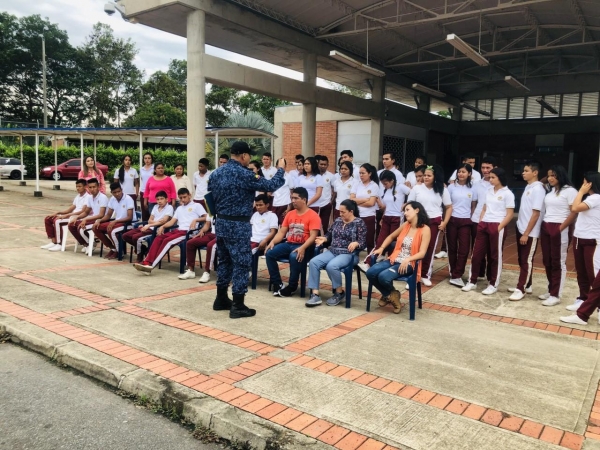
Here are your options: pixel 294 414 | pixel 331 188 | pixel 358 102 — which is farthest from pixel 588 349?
pixel 358 102

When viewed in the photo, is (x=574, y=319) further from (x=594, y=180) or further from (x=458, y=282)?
(x=458, y=282)

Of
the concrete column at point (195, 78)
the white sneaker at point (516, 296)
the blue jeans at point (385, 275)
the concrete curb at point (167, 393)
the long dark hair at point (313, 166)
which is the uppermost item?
the concrete column at point (195, 78)

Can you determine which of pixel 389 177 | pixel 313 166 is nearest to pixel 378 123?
pixel 313 166

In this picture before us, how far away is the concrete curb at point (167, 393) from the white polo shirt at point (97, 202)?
13.4ft

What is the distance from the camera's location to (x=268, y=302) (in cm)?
571

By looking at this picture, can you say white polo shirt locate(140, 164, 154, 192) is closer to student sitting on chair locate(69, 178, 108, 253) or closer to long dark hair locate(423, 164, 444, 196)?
student sitting on chair locate(69, 178, 108, 253)

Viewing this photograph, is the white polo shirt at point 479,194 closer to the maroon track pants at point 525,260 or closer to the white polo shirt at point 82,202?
the maroon track pants at point 525,260

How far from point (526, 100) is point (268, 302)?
18.2 meters

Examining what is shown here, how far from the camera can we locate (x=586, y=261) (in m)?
5.45

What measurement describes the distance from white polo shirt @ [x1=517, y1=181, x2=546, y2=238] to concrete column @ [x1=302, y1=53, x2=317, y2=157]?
332 inches

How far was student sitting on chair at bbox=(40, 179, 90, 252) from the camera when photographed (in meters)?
8.52

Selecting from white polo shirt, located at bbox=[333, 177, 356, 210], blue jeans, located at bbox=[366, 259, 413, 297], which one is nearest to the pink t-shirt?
white polo shirt, located at bbox=[333, 177, 356, 210]

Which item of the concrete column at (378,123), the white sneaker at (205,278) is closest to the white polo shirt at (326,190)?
the white sneaker at (205,278)

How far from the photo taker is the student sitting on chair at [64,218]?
852 centimetres
